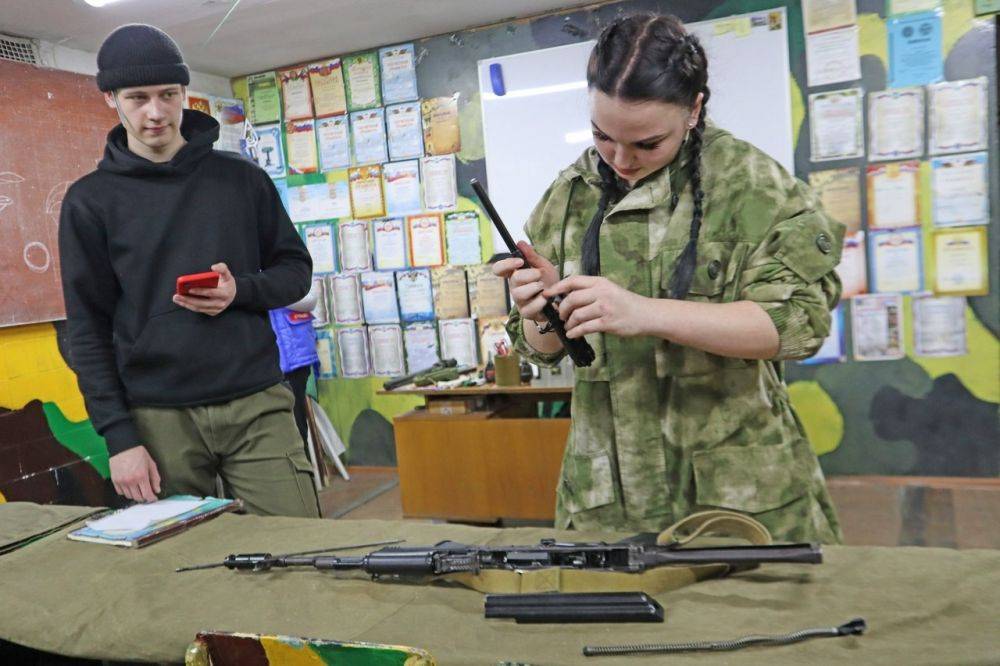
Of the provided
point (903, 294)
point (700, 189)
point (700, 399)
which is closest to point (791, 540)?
point (700, 399)

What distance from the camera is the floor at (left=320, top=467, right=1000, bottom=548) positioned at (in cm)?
324

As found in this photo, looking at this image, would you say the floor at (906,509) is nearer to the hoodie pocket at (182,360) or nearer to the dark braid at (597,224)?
the hoodie pocket at (182,360)

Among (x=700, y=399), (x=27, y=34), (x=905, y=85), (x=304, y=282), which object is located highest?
(x=27, y=34)

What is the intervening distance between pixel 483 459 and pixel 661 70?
2.70m

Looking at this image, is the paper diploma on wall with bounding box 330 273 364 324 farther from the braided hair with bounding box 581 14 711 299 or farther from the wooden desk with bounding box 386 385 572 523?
the braided hair with bounding box 581 14 711 299

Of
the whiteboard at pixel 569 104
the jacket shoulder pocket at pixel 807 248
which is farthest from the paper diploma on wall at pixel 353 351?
the jacket shoulder pocket at pixel 807 248

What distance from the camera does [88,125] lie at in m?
3.90

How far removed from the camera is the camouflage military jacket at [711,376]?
1.20m

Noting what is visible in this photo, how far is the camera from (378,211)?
4.83 meters

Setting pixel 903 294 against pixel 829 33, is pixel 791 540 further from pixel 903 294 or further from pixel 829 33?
pixel 829 33

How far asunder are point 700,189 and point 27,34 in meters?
3.83

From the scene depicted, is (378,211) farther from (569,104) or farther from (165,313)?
(165,313)

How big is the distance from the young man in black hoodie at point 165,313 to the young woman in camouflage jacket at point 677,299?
0.81 metres

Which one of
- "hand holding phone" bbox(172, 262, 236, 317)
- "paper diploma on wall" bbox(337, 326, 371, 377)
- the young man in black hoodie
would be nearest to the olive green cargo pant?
the young man in black hoodie
